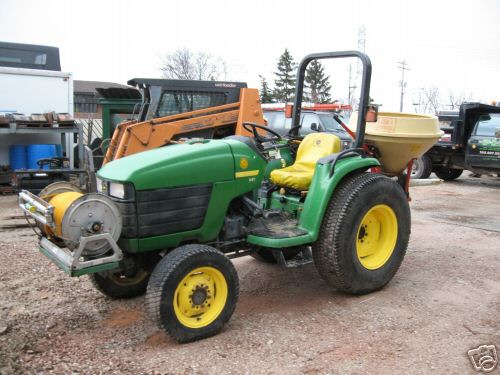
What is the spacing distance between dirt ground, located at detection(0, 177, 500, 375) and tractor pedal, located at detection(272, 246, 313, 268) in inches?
14.2

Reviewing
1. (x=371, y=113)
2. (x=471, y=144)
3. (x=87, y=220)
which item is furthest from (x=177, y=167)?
(x=471, y=144)

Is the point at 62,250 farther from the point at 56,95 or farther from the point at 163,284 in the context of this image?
the point at 56,95

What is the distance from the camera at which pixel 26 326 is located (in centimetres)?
367

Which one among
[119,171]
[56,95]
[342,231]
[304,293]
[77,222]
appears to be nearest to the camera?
[77,222]

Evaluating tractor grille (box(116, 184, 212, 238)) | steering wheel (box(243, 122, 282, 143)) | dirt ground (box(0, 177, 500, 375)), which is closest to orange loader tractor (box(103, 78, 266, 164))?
dirt ground (box(0, 177, 500, 375))

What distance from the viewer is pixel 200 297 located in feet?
11.3

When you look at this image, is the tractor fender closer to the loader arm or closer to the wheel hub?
the wheel hub

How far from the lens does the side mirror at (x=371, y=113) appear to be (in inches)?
167

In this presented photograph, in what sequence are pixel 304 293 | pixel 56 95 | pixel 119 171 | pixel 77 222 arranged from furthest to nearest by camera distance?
pixel 56 95, pixel 304 293, pixel 119 171, pixel 77 222

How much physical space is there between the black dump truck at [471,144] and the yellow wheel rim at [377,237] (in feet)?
25.3

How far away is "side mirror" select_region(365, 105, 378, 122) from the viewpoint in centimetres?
424

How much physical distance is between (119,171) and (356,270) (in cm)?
204

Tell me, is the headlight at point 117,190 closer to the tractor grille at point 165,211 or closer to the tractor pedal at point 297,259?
the tractor grille at point 165,211

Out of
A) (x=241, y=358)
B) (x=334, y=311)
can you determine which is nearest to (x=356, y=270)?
(x=334, y=311)
